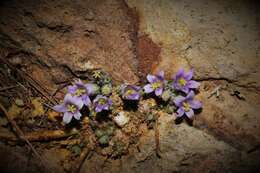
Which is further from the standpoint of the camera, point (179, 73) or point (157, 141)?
point (157, 141)

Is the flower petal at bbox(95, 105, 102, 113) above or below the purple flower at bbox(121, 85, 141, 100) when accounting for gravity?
below

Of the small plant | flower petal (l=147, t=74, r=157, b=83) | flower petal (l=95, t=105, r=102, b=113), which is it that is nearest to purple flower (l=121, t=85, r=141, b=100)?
the small plant

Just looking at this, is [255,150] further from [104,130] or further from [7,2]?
[7,2]

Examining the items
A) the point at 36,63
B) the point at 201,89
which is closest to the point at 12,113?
the point at 36,63

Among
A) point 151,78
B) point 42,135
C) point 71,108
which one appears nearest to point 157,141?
point 151,78

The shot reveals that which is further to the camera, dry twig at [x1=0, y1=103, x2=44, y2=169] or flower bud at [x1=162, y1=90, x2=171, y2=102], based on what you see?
flower bud at [x1=162, y1=90, x2=171, y2=102]

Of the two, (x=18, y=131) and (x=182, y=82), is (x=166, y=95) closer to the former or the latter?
(x=182, y=82)

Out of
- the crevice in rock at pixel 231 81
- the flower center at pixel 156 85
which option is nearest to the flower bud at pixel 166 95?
the flower center at pixel 156 85

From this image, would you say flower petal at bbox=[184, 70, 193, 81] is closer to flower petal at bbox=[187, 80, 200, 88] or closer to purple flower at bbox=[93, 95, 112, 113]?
flower petal at bbox=[187, 80, 200, 88]
